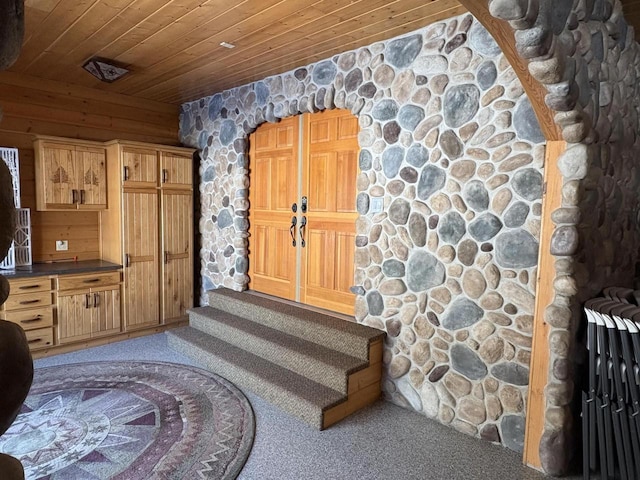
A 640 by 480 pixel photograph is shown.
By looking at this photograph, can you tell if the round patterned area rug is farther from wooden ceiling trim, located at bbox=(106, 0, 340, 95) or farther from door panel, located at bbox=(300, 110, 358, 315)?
wooden ceiling trim, located at bbox=(106, 0, 340, 95)

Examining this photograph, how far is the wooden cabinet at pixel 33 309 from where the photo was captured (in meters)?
3.84

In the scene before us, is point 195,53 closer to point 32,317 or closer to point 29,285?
point 29,285

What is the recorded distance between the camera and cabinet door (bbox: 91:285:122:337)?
4.32m

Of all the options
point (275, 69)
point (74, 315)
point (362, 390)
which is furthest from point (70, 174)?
point (362, 390)

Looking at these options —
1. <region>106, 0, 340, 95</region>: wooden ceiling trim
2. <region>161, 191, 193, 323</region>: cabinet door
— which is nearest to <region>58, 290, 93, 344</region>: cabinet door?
<region>161, 191, 193, 323</region>: cabinet door

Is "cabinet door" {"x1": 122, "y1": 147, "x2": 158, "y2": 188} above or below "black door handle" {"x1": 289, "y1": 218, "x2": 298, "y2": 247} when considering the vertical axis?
above

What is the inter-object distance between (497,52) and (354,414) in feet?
8.60

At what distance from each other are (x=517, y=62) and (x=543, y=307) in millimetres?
1335

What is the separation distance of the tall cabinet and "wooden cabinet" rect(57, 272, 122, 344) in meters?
0.12

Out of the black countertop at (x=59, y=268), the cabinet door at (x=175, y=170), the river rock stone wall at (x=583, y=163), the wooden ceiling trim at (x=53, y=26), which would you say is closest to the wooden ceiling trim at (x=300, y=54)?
the cabinet door at (x=175, y=170)

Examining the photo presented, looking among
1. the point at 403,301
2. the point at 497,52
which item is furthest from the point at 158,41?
the point at 403,301

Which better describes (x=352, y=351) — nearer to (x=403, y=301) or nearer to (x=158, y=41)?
(x=403, y=301)

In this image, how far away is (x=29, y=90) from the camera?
4.26 meters

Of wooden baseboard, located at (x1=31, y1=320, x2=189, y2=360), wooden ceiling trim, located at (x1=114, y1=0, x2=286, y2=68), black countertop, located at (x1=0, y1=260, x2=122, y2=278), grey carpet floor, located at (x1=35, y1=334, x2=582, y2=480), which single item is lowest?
grey carpet floor, located at (x1=35, y1=334, x2=582, y2=480)
